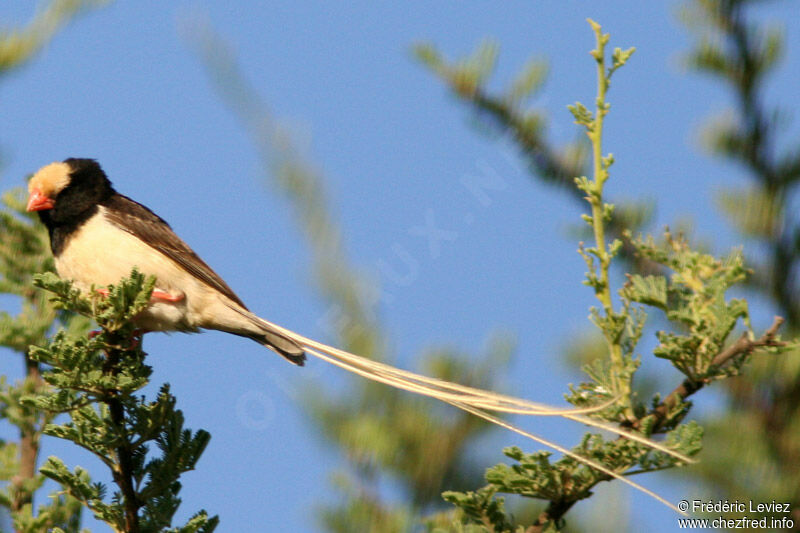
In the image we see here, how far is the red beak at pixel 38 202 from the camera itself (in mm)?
4449

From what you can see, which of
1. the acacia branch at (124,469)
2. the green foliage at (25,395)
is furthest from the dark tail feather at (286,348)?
the acacia branch at (124,469)

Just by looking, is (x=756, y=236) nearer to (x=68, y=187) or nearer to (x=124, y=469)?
(x=124, y=469)

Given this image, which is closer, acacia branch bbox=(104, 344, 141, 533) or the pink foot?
acacia branch bbox=(104, 344, 141, 533)

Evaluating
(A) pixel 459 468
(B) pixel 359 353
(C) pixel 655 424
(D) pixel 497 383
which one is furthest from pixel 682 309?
(B) pixel 359 353

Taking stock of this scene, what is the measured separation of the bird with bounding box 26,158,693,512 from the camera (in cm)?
443

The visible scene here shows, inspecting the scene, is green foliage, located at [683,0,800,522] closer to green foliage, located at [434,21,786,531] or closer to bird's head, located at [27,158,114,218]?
green foliage, located at [434,21,786,531]

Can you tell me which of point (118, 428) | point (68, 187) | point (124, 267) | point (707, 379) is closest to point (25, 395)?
point (118, 428)

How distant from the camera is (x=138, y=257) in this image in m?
4.55

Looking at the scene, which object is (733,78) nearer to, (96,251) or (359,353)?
(359,353)

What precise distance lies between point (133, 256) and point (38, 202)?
1.84ft

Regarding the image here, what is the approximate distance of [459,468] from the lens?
88.2 inches

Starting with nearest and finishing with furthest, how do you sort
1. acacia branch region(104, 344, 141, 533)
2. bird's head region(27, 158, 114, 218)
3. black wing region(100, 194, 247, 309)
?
acacia branch region(104, 344, 141, 533) < bird's head region(27, 158, 114, 218) < black wing region(100, 194, 247, 309)

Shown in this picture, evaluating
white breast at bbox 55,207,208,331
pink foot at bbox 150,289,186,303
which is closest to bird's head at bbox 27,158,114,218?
white breast at bbox 55,207,208,331

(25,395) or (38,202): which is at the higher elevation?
(38,202)
